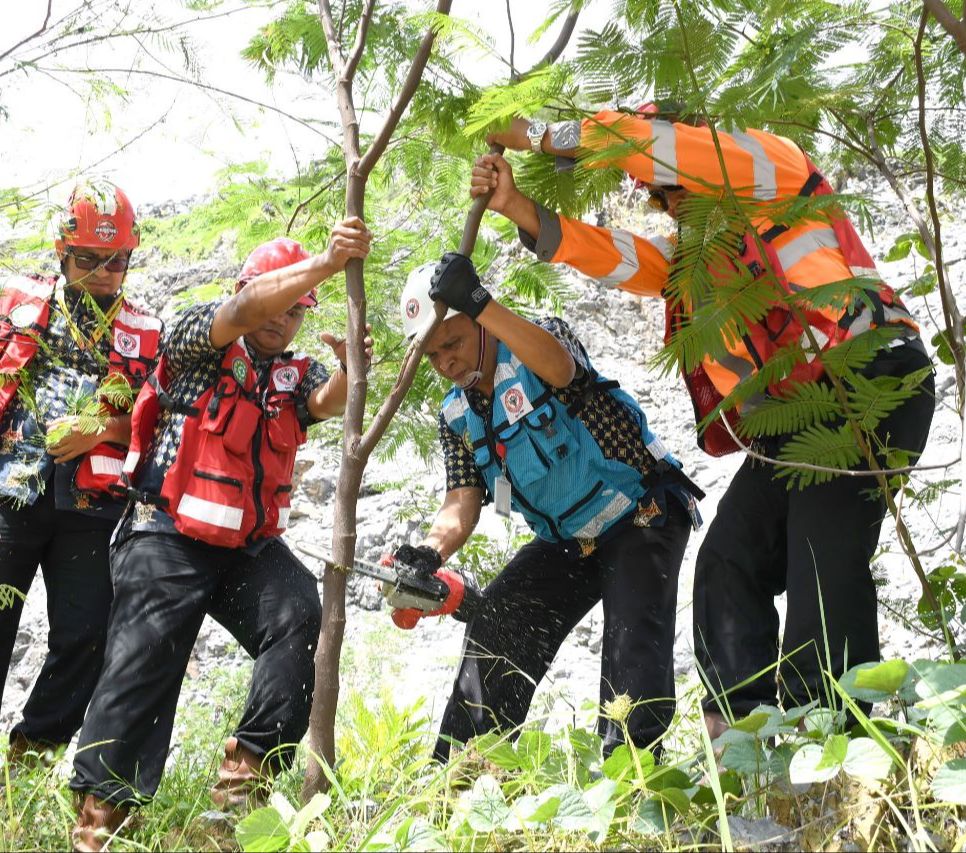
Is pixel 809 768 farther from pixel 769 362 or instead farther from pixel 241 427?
pixel 241 427

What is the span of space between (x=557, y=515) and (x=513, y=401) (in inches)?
16.9

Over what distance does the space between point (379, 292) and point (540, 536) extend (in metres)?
1.48

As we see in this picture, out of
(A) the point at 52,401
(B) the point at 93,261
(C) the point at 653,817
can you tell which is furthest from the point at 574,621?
(B) the point at 93,261

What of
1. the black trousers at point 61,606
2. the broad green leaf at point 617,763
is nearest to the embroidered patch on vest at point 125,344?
the black trousers at point 61,606

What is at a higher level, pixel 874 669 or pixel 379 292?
pixel 379 292

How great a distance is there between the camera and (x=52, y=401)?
3975 millimetres

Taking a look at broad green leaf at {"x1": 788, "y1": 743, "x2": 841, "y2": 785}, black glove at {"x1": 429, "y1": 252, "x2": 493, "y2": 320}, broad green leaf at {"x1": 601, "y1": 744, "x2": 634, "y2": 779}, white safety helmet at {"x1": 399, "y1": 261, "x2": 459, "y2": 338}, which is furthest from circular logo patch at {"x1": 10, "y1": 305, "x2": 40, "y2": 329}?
broad green leaf at {"x1": 788, "y1": 743, "x2": 841, "y2": 785}

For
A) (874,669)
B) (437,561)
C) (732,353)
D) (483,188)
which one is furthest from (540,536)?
(874,669)

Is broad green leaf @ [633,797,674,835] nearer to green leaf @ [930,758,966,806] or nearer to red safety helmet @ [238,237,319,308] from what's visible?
green leaf @ [930,758,966,806]

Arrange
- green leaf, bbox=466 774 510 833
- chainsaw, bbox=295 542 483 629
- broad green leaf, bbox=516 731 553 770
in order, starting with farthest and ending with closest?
1. chainsaw, bbox=295 542 483 629
2. broad green leaf, bbox=516 731 553 770
3. green leaf, bbox=466 774 510 833

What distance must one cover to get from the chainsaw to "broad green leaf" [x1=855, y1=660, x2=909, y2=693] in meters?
1.65

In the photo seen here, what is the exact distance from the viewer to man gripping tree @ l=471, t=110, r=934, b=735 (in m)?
2.65

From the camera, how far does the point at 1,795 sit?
3.44m

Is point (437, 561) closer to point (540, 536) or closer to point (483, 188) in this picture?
point (540, 536)
